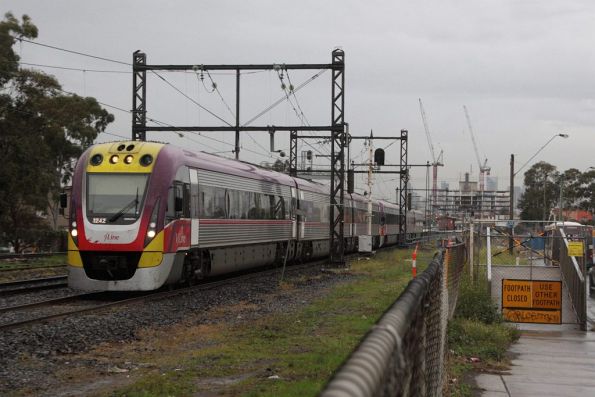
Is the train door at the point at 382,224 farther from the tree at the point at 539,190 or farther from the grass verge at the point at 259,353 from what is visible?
the tree at the point at 539,190

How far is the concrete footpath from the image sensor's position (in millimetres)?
8000

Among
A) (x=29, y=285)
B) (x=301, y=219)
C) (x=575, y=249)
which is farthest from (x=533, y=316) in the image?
(x=301, y=219)

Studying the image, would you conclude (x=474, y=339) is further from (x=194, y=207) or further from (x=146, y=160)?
(x=194, y=207)

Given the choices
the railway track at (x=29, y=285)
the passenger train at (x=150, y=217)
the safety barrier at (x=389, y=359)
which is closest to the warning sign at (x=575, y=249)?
the passenger train at (x=150, y=217)

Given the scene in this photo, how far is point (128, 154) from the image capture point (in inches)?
630

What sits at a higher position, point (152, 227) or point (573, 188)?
point (573, 188)

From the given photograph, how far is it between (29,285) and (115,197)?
505cm

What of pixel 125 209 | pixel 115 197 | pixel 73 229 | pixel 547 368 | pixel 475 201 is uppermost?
pixel 475 201

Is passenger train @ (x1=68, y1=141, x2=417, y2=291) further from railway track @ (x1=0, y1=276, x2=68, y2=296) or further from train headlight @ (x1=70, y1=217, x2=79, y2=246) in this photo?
railway track @ (x1=0, y1=276, x2=68, y2=296)

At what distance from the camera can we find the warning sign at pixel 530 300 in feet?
46.1

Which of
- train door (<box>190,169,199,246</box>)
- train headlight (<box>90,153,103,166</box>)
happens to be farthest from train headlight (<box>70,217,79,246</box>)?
train door (<box>190,169,199,246</box>)

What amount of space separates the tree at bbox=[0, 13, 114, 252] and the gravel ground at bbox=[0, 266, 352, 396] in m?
22.6

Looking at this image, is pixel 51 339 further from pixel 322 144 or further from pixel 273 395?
pixel 322 144

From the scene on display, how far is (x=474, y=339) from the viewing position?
11141 mm
